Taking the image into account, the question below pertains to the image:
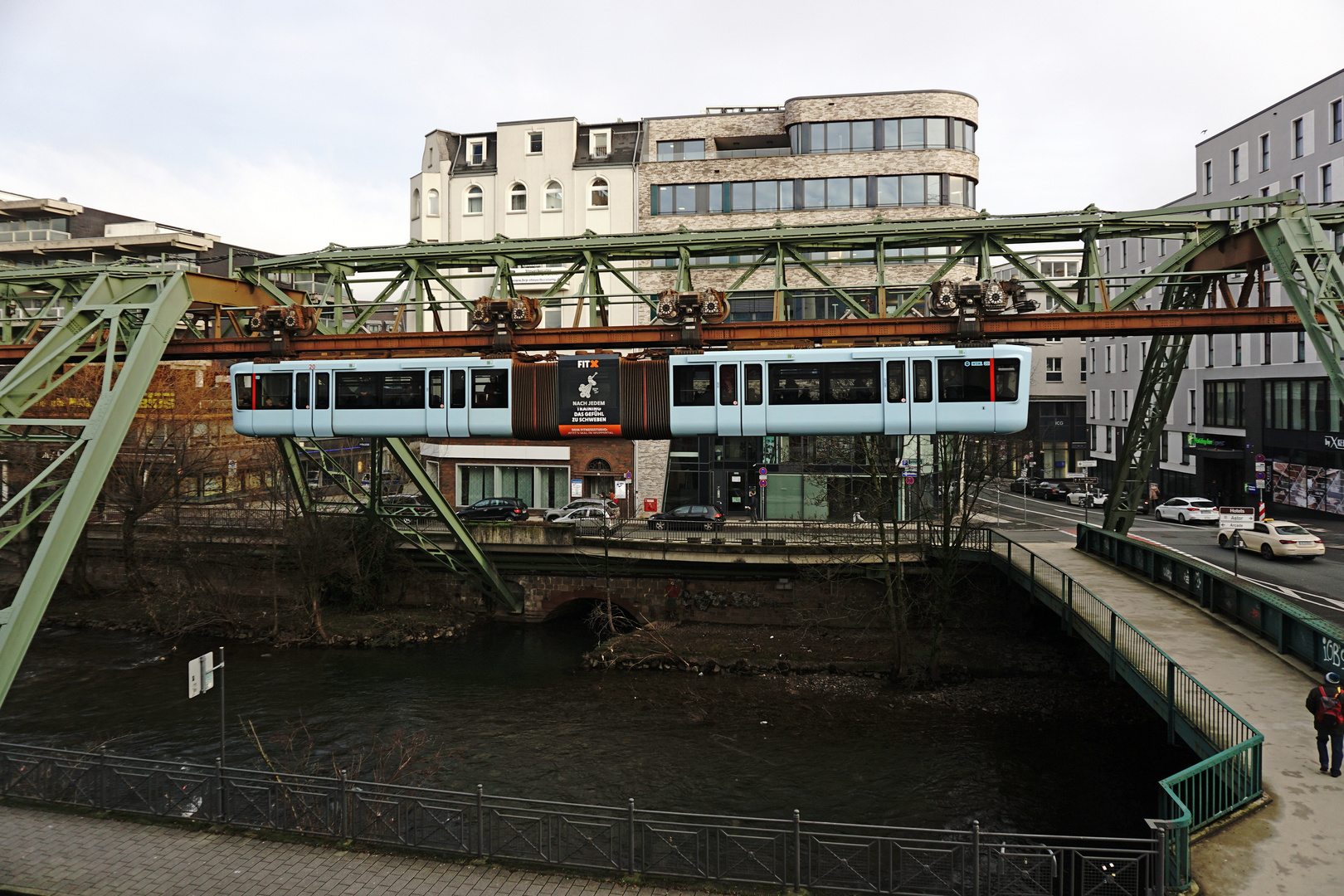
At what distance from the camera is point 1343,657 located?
1453cm

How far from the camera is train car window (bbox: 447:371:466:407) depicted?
65.2 ft

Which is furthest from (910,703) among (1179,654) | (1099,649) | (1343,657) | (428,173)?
(428,173)

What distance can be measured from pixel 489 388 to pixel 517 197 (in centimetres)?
3539

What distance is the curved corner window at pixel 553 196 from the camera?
168ft

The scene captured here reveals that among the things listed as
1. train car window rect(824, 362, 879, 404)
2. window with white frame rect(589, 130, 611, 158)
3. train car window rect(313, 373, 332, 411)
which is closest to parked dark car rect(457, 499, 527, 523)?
train car window rect(313, 373, 332, 411)

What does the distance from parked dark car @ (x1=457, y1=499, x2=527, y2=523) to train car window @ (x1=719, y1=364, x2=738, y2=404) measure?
25.9 meters

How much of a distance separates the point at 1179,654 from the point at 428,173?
4904 cm

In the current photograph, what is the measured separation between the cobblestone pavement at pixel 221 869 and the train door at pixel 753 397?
10.0 m

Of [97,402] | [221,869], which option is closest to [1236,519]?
[221,869]

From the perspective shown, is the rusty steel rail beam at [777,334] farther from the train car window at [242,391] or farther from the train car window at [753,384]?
the train car window at [753,384]

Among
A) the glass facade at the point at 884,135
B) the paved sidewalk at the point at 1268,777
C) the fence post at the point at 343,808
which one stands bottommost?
the fence post at the point at 343,808

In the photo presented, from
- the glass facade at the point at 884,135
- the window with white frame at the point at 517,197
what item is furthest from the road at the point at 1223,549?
the window with white frame at the point at 517,197

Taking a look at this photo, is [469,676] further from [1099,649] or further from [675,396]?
[1099,649]

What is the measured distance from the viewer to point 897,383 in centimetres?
1800
